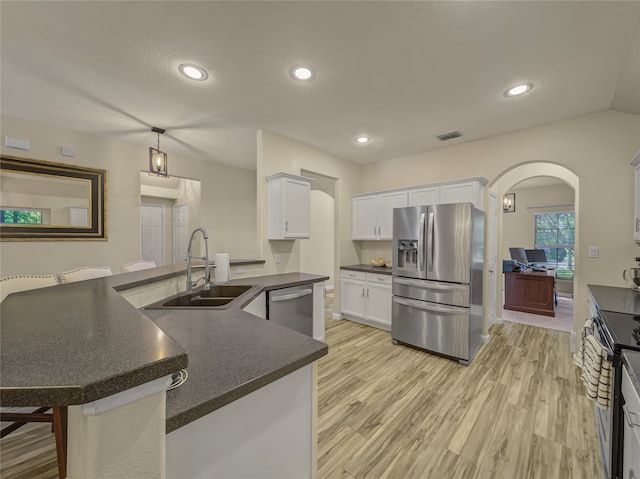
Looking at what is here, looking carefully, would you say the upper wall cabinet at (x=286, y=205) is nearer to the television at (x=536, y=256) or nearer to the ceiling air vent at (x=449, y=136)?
the ceiling air vent at (x=449, y=136)

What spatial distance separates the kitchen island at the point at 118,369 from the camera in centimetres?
46

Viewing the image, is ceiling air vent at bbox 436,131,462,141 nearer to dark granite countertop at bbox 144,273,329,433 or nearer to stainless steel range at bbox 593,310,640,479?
stainless steel range at bbox 593,310,640,479

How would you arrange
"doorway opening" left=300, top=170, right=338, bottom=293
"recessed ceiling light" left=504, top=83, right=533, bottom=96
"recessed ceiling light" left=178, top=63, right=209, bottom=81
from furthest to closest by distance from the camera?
"doorway opening" left=300, top=170, right=338, bottom=293, "recessed ceiling light" left=504, top=83, right=533, bottom=96, "recessed ceiling light" left=178, top=63, right=209, bottom=81

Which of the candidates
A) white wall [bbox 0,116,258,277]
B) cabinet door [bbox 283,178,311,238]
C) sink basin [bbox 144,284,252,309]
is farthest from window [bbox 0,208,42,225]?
cabinet door [bbox 283,178,311,238]

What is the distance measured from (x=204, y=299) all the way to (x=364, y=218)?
9.95 ft

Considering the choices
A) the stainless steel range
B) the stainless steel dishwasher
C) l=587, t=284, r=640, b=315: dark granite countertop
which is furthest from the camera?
the stainless steel dishwasher

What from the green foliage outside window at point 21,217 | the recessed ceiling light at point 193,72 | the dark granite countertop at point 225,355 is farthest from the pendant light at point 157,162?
the dark granite countertop at point 225,355

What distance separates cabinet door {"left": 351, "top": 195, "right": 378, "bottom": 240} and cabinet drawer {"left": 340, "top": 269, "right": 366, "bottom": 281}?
64 centimetres

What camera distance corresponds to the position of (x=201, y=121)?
3.18m

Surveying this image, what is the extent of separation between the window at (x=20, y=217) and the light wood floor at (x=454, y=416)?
12.5ft

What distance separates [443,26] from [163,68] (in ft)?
6.98

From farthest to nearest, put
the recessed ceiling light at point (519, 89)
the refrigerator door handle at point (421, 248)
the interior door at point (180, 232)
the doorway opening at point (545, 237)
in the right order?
the interior door at point (180, 232)
the doorway opening at point (545, 237)
the refrigerator door handle at point (421, 248)
the recessed ceiling light at point (519, 89)

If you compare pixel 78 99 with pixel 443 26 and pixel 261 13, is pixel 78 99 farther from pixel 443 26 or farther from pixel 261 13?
pixel 443 26

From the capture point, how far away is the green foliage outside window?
2.96 metres
